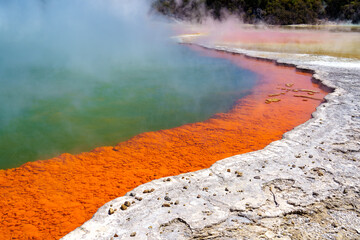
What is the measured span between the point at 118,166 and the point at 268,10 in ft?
114

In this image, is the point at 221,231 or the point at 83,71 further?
the point at 83,71

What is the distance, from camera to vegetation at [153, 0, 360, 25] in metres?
33.0

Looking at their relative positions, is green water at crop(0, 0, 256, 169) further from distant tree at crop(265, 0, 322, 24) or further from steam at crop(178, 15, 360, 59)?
distant tree at crop(265, 0, 322, 24)

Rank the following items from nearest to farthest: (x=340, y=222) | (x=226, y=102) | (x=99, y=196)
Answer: (x=340, y=222) → (x=99, y=196) → (x=226, y=102)

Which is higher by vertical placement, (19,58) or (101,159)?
(19,58)

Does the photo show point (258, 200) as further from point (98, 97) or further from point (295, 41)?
point (295, 41)

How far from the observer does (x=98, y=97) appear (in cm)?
→ 636

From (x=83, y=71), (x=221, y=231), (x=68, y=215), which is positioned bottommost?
(x=68, y=215)

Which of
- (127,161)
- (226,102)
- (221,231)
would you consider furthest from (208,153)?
(226,102)

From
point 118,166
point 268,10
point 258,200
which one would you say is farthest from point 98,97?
point 268,10

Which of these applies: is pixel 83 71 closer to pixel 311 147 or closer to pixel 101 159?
pixel 101 159

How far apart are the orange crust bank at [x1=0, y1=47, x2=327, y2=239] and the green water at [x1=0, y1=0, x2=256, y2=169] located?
1.24 feet

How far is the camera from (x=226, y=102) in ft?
20.0

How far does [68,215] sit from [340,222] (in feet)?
8.10
